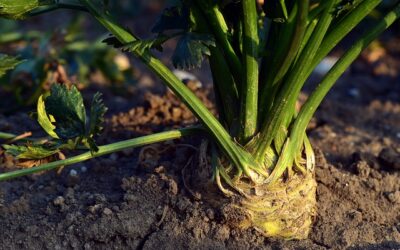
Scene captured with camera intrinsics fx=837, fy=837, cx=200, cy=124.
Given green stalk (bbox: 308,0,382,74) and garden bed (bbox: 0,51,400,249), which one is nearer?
green stalk (bbox: 308,0,382,74)

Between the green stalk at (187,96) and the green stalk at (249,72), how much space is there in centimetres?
6

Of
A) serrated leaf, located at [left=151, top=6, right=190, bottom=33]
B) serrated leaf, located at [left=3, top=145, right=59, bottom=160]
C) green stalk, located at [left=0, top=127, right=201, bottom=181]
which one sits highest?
serrated leaf, located at [left=151, top=6, right=190, bottom=33]

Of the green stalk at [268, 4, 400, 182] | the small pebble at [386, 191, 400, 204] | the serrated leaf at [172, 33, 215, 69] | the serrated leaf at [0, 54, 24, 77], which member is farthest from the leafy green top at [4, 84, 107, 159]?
the small pebble at [386, 191, 400, 204]

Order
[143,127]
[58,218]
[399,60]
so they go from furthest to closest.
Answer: [399,60] → [143,127] → [58,218]

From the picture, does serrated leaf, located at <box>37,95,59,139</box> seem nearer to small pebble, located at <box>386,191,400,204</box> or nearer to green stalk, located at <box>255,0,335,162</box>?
green stalk, located at <box>255,0,335,162</box>

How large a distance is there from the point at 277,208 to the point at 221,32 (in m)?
0.47

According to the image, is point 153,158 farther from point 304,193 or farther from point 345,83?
point 345,83

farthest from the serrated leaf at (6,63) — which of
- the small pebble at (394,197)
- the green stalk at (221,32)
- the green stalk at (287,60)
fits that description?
the small pebble at (394,197)

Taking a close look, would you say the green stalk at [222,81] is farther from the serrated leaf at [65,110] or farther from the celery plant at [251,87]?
the serrated leaf at [65,110]

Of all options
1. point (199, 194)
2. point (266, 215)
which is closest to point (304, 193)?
point (266, 215)

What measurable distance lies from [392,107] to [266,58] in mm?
1357

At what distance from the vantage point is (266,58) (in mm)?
2156

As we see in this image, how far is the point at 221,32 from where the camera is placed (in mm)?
2059

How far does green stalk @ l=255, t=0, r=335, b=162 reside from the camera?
6.41 ft
